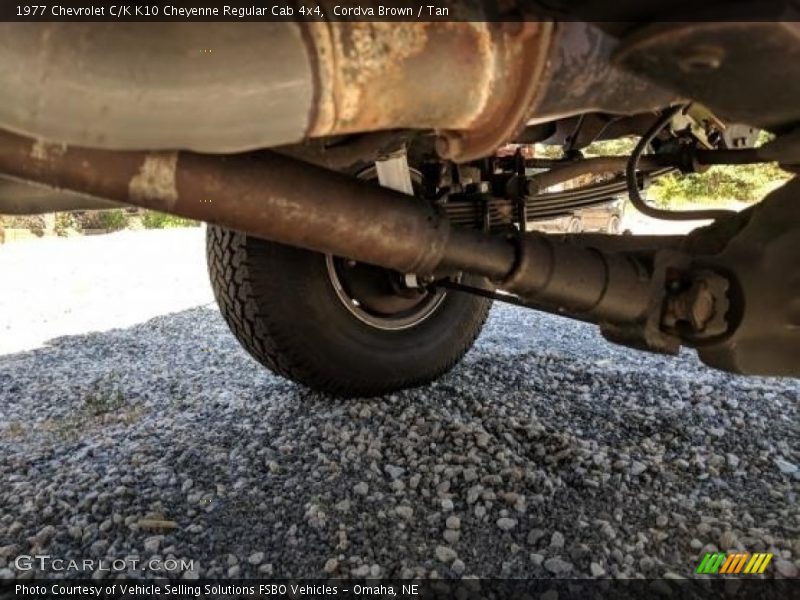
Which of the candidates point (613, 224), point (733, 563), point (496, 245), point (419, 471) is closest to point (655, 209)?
point (496, 245)

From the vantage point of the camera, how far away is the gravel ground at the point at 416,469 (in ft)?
4.47

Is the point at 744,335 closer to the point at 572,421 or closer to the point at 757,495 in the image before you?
the point at 757,495

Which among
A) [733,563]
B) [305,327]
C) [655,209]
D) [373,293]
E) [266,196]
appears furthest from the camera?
[373,293]

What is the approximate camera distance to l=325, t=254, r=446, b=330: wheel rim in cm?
204

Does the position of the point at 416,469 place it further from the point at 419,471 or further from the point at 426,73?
the point at 426,73

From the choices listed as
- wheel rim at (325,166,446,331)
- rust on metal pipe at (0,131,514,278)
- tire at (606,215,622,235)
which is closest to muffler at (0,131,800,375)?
rust on metal pipe at (0,131,514,278)

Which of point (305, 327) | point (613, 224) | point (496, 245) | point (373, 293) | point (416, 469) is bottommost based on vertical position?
point (416, 469)

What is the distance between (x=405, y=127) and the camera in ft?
2.59

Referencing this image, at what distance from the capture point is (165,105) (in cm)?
63

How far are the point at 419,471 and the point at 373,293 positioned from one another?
637 millimetres

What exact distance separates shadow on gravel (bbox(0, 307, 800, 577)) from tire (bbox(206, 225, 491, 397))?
134 mm

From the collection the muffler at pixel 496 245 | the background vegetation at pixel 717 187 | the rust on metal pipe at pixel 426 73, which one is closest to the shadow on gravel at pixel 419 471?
the muffler at pixel 496 245

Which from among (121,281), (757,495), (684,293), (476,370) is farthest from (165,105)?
(121,281)

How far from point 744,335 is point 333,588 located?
2.96 ft
